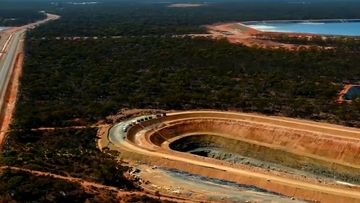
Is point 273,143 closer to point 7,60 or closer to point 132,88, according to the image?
point 132,88

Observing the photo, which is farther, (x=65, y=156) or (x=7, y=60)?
(x=7, y=60)

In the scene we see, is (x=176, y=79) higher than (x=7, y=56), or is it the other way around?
(x=176, y=79)

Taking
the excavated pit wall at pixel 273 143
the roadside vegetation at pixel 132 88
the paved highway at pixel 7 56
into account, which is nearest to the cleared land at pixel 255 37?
the roadside vegetation at pixel 132 88

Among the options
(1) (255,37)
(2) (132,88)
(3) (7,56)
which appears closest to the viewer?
(2) (132,88)

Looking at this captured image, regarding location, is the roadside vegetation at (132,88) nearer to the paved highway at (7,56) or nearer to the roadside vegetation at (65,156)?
the roadside vegetation at (65,156)

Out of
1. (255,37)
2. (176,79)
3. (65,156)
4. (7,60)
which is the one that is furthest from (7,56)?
(65,156)

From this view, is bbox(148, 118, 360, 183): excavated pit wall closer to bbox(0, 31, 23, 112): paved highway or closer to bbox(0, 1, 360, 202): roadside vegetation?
bbox(0, 1, 360, 202): roadside vegetation

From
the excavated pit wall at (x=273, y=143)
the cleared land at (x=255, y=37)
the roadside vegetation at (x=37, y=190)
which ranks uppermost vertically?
→ the cleared land at (x=255, y=37)

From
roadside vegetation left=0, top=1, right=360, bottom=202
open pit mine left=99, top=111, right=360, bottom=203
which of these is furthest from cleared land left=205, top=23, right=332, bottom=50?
open pit mine left=99, top=111, right=360, bottom=203

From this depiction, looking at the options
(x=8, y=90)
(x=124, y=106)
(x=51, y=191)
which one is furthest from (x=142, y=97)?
(x=51, y=191)
